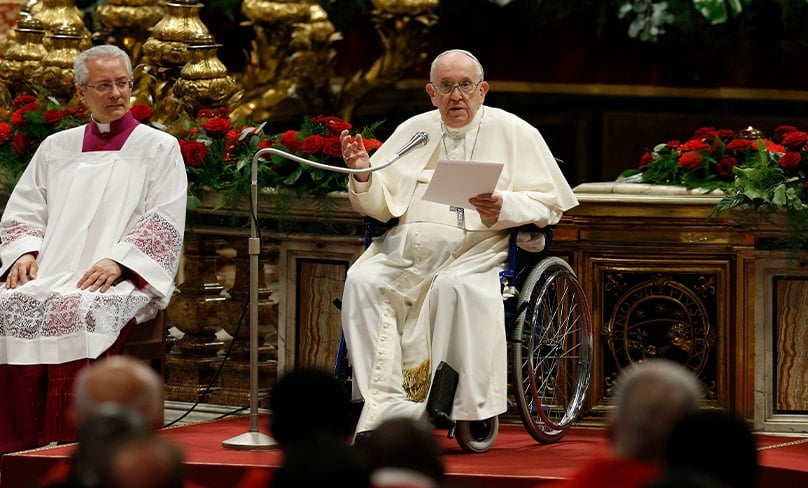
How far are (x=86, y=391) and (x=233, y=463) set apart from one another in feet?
→ 8.87

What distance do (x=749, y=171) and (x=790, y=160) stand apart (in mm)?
172

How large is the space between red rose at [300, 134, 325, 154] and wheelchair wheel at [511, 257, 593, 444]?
123cm

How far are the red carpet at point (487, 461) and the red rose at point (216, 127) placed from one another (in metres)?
1.58

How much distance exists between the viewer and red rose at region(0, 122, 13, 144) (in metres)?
8.48

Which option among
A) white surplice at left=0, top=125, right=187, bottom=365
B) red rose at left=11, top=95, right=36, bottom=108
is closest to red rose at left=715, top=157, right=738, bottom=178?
white surplice at left=0, top=125, right=187, bottom=365

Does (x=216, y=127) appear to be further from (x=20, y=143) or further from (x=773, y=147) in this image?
(x=773, y=147)

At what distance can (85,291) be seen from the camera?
6.94m

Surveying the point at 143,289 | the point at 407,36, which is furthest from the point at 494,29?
the point at 143,289

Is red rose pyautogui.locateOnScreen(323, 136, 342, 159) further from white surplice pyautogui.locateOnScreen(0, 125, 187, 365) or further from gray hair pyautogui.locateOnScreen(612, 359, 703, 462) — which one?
gray hair pyautogui.locateOnScreen(612, 359, 703, 462)

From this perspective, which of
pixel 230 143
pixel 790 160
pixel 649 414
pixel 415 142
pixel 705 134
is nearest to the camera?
pixel 649 414

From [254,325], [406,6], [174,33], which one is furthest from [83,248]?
[406,6]

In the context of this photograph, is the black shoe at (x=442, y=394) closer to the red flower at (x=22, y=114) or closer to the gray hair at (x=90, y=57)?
the gray hair at (x=90, y=57)

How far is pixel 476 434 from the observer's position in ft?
22.2

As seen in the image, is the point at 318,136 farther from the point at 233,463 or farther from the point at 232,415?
the point at 233,463
